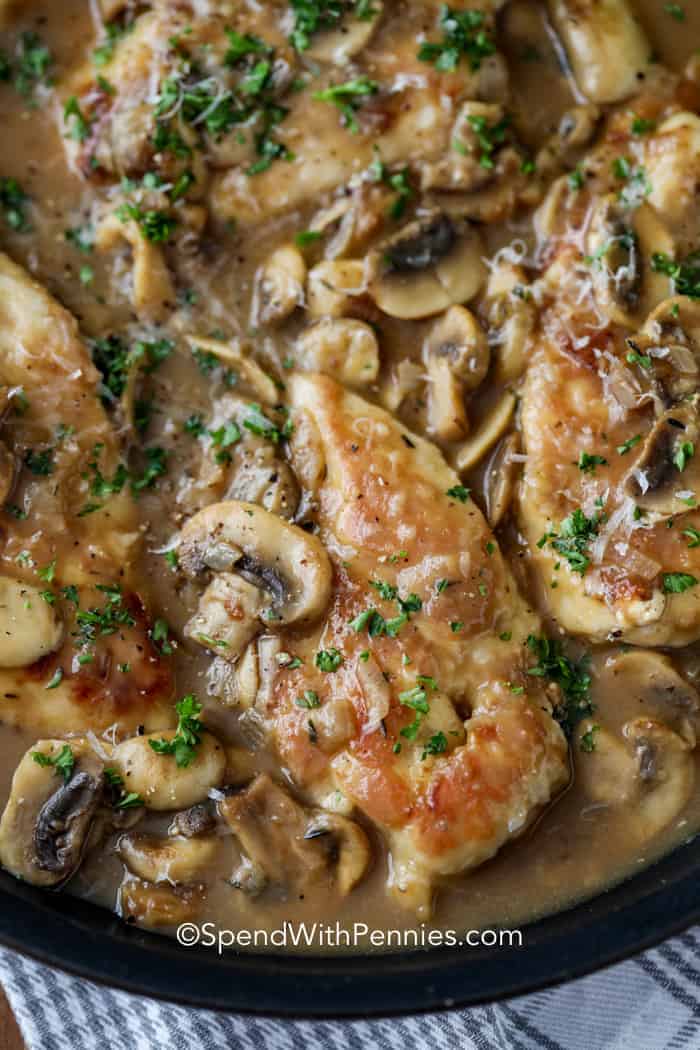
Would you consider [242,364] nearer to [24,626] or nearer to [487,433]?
[487,433]

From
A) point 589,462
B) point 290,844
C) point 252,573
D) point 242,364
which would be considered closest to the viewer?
point 290,844

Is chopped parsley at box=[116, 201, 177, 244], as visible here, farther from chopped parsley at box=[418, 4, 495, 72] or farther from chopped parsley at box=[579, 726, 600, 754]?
chopped parsley at box=[579, 726, 600, 754]

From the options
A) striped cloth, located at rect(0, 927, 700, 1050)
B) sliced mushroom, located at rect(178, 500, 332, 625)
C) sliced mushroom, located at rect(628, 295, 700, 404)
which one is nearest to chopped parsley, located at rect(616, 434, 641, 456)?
sliced mushroom, located at rect(628, 295, 700, 404)

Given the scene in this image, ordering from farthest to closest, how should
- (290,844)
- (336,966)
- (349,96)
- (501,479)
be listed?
(349,96), (501,479), (290,844), (336,966)

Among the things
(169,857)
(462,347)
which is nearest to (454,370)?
(462,347)

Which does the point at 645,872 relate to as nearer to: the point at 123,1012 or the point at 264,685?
the point at 264,685

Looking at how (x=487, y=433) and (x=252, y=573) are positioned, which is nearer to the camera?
(x=252, y=573)

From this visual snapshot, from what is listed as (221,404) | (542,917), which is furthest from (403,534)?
(542,917)
